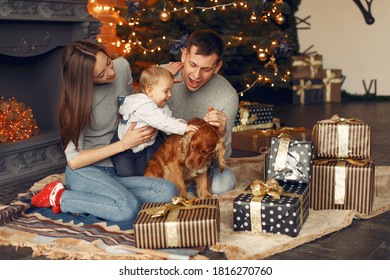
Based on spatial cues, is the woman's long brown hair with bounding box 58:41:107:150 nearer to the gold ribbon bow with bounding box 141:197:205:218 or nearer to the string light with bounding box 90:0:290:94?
the gold ribbon bow with bounding box 141:197:205:218

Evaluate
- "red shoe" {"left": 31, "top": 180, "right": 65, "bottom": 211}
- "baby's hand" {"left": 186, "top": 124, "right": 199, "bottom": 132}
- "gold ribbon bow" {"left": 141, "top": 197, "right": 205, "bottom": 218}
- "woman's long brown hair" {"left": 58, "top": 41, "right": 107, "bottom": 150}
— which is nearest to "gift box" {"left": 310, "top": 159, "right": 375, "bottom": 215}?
"baby's hand" {"left": 186, "top": 124, "right": 199, "bottom": 132}

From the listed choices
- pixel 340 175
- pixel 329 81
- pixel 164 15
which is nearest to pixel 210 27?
pixel 164 15

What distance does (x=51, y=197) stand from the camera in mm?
2998

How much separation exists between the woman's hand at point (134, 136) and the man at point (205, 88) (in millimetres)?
369

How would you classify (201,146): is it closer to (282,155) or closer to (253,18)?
(282,155)

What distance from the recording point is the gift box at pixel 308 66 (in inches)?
300

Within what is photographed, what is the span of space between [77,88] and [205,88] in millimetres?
865

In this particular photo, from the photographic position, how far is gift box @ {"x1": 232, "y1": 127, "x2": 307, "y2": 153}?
15.0ft

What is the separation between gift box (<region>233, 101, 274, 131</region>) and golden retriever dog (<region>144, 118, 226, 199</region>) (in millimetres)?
1915

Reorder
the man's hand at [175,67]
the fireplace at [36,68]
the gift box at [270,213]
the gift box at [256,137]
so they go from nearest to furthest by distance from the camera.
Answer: the gift box at [270,213] → the man's hand at [175,67] → the fireplace at [36,68] → the gift box at [256,137]

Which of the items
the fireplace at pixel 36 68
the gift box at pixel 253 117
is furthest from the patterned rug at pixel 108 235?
the gift box at pixel 253 117

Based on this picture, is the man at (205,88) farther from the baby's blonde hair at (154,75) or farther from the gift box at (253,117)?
the gift box at (253,117)
